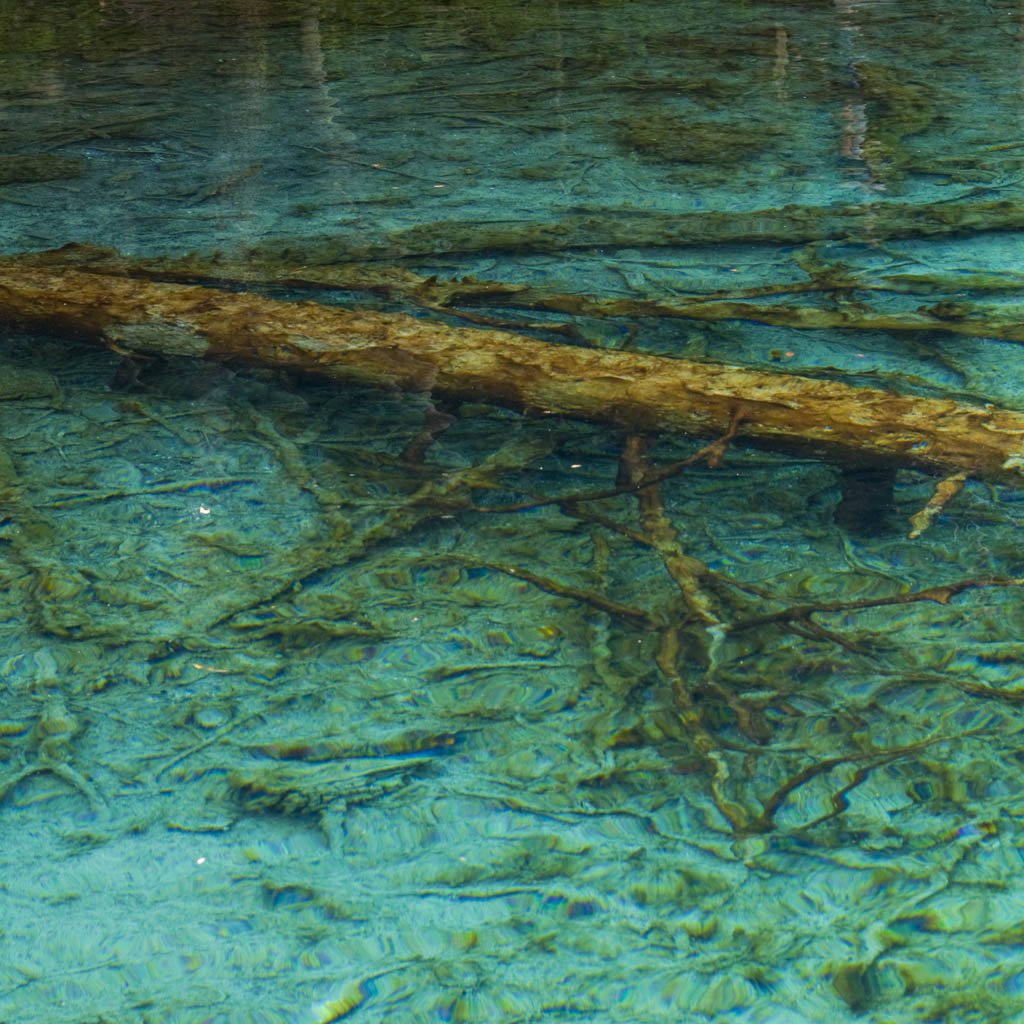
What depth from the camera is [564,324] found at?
4.83 metres

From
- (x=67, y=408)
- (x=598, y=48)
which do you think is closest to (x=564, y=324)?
(x=67, y=408)

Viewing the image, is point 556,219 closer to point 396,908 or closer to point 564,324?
point 564,324

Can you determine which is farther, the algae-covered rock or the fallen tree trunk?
the algae-covered rock

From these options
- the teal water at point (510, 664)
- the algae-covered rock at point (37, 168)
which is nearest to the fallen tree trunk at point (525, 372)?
the teal water at point (510, 664)

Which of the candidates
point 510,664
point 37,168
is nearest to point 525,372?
point 510,664

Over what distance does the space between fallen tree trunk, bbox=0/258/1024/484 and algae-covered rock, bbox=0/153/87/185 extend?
2347mm

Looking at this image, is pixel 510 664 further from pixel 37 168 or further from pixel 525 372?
pixel 37 168

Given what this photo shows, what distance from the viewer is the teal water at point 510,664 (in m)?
2.21

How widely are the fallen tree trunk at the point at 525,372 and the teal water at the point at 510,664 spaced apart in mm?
155

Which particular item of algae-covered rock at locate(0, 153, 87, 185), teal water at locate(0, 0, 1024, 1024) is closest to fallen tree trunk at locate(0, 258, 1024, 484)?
teal water at locate(0, 0, 1024, 1024)

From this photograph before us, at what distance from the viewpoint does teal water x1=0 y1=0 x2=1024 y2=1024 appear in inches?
86.8

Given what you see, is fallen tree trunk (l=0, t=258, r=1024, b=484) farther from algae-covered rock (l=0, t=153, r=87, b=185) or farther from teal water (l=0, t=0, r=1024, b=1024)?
algae-covered rock (l=0, t=153, r=87, b=185)

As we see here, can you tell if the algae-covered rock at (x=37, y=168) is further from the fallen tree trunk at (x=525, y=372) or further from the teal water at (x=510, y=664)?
the fallen tree trunk at (x=525, y=372)

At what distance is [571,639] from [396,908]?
91 cm
